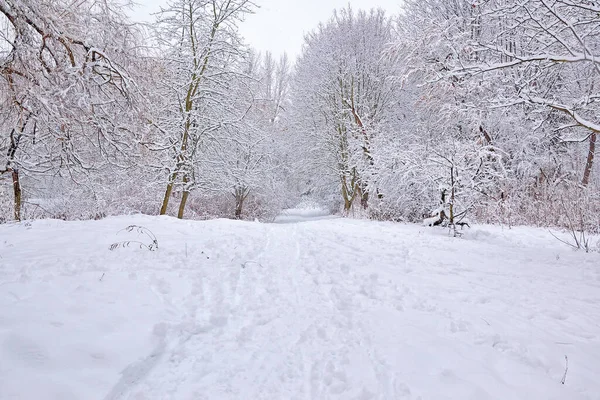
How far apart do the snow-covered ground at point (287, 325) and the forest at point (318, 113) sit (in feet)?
7.13

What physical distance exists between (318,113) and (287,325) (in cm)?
1383

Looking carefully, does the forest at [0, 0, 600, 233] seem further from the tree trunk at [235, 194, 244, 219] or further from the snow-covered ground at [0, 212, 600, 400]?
the snow-covered ground at [0, 212, 600, 400]

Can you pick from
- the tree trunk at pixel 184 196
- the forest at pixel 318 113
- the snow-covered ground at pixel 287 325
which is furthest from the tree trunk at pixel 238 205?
the snow-covered ground at pixel 287 325

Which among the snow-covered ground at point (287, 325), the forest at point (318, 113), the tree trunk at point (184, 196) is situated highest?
the forest at point (318, 113)

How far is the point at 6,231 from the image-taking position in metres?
4.78

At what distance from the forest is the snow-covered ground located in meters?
2.17

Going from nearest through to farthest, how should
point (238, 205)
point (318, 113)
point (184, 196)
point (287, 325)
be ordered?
point (287, 325), point (184, 196), point (238, 205), point (318, 113)

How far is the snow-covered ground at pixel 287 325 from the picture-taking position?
169 cm

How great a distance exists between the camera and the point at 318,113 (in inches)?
598

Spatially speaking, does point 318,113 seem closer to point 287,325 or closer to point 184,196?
point 184,196

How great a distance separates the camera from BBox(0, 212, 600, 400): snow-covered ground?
169 centimetres

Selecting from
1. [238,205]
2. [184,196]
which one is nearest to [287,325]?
[184,196]

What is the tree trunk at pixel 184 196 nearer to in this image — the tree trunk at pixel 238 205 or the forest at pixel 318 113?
the forest at pixel 318 113

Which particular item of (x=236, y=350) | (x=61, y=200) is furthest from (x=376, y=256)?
(x=61, y=200)
